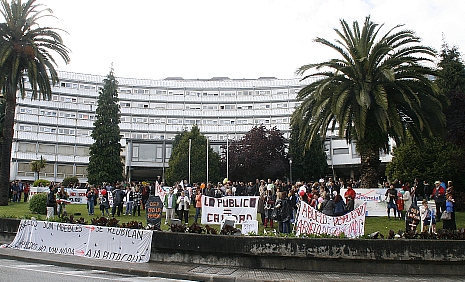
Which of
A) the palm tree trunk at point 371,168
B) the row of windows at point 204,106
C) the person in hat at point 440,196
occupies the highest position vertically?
the row of windows at point 204,106

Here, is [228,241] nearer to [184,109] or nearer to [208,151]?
[208,151]

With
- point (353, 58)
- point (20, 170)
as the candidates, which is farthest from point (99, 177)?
point (353, 58)

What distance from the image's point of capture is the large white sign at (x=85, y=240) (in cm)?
1295

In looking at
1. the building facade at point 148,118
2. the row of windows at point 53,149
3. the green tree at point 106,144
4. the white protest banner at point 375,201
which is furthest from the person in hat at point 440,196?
the row of windows at point 53,149

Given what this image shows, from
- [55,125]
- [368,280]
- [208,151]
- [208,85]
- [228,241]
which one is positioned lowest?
[368,280]

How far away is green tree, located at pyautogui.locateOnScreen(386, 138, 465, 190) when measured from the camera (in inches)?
1176

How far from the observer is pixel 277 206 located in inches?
626

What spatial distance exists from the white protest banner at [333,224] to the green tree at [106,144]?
4264 cm

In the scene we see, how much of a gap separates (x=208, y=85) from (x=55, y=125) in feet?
92.3

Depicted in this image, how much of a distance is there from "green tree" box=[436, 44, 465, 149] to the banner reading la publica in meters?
16.1

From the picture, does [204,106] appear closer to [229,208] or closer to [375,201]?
[375,201]

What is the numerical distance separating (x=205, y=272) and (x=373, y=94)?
50.5 ft

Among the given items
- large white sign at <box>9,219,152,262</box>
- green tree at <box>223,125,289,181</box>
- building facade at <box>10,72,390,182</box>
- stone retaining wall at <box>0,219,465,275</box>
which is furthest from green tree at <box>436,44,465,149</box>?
building facade at <box>10,72,390,182</box>

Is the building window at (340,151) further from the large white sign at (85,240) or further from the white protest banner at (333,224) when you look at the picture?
the large white sign at (85,240)
